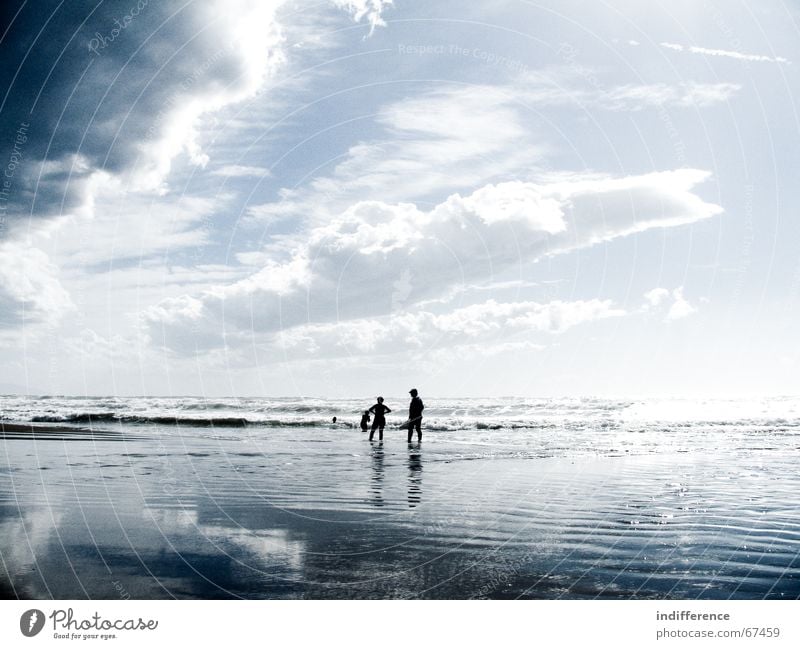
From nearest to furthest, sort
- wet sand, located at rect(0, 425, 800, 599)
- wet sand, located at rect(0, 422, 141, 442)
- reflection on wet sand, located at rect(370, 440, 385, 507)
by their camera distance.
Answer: wet sand, located at rect(0, 425, 800, 599) → reflection on wet sand, located at rect(370, 440, 385, 507) → wet sand, located at rect(0, 422, 141, 442)

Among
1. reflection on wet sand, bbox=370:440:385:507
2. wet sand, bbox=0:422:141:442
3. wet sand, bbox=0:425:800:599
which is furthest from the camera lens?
wet sand, bbox=0:422:141:442

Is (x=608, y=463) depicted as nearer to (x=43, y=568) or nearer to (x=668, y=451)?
(x=668, y=451)

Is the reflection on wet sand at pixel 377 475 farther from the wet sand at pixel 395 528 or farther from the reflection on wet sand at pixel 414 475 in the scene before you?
the reflection on wet sand at pixel 414 475

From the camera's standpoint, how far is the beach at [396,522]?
752 centimetres

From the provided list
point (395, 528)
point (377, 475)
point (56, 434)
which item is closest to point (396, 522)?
point (395, 528)

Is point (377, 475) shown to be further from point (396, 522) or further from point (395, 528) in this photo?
point (395, 528)

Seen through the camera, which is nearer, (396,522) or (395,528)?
(395,528)

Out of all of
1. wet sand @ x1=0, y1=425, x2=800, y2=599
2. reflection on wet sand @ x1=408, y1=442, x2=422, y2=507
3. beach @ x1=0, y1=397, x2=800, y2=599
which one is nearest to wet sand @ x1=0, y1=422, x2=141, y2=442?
beach @ x1=0, y1=397, x2=800, y2=599

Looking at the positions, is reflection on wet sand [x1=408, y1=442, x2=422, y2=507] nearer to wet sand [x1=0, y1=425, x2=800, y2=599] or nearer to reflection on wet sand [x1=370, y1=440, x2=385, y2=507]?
wet sand [x1=0, y1=425, x2=800, y2=599]

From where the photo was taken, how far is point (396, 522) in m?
10.5

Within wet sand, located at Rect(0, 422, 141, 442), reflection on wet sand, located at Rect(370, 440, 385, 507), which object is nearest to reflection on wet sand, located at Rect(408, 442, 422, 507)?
reflection on wet sand, located at Rect(370, 440, 385, 507)

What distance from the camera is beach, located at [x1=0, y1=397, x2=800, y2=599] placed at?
7520 millimetres

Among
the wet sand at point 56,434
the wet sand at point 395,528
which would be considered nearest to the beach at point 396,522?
the wet sand at point 395,528

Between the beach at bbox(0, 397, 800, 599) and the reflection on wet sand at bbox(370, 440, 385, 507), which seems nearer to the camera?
the beach at bbox(0, 397, 800, 599)
